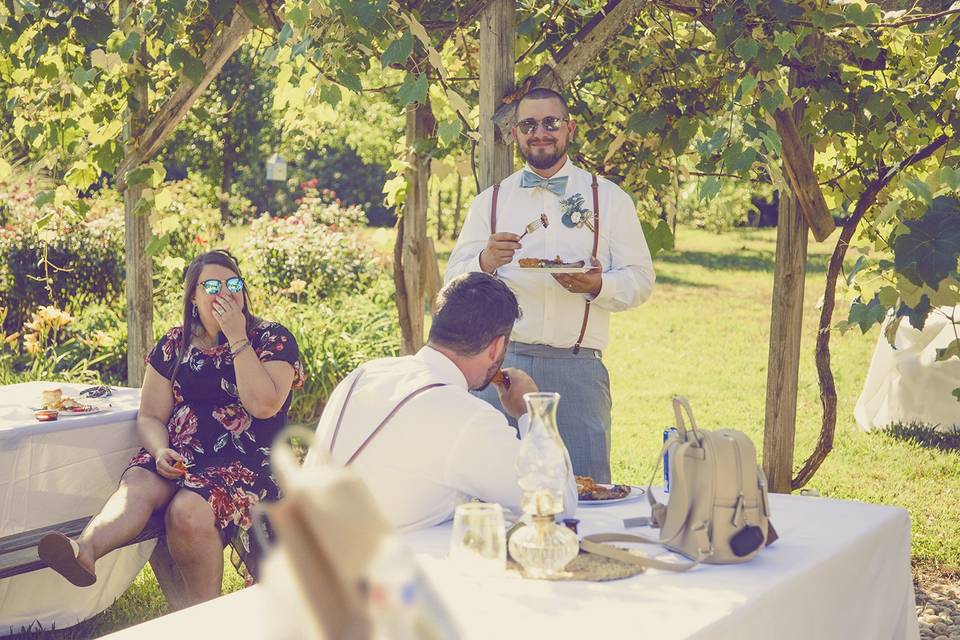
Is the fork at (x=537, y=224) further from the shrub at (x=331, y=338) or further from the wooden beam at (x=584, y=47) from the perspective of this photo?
the shrub at (x=331, y=338)

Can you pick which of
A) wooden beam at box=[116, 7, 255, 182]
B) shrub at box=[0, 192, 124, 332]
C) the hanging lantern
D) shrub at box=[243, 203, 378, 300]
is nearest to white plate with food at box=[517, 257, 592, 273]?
wooden beam at box=[116, 7, 255, 182]

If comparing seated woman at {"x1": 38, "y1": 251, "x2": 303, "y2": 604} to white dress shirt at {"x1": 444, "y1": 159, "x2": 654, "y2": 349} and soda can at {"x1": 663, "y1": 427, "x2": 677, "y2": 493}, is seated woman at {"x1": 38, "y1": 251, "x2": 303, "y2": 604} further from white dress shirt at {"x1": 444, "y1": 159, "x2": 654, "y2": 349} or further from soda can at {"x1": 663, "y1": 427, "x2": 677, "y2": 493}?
soda can at {"x1": 663, "y1": 427, "x2": 677, "y2": 493}

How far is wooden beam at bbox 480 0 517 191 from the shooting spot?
4059 millimetres

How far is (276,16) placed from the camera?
4543 millimetres

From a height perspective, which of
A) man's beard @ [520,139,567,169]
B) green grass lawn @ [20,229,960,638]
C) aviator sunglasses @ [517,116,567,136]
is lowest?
green grass lawn @ [20,229,960,638]

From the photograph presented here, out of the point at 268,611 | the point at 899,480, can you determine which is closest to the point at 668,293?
the point at 899,480

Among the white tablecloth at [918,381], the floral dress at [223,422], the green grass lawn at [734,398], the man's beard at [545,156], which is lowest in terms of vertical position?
the green grass lawn at [734,398]

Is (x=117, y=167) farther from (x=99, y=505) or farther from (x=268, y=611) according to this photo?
(x=268, y=611)

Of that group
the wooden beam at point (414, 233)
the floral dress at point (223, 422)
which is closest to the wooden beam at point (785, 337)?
the wooden beam at point (414, 233)

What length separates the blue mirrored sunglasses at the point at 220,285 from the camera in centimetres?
376

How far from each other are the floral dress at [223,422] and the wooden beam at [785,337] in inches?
83.0

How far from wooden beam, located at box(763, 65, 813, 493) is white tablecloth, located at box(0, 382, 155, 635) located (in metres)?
2.64

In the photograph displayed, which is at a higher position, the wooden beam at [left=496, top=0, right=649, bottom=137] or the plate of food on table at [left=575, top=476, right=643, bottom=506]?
the wooden beam at [left=496, top=0, right=649, bottom=137]

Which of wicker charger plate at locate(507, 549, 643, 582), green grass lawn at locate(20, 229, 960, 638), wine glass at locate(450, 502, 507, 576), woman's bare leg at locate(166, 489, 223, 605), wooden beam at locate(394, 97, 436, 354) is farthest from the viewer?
green grass lawn at locate(20, 229, 960, 638)
